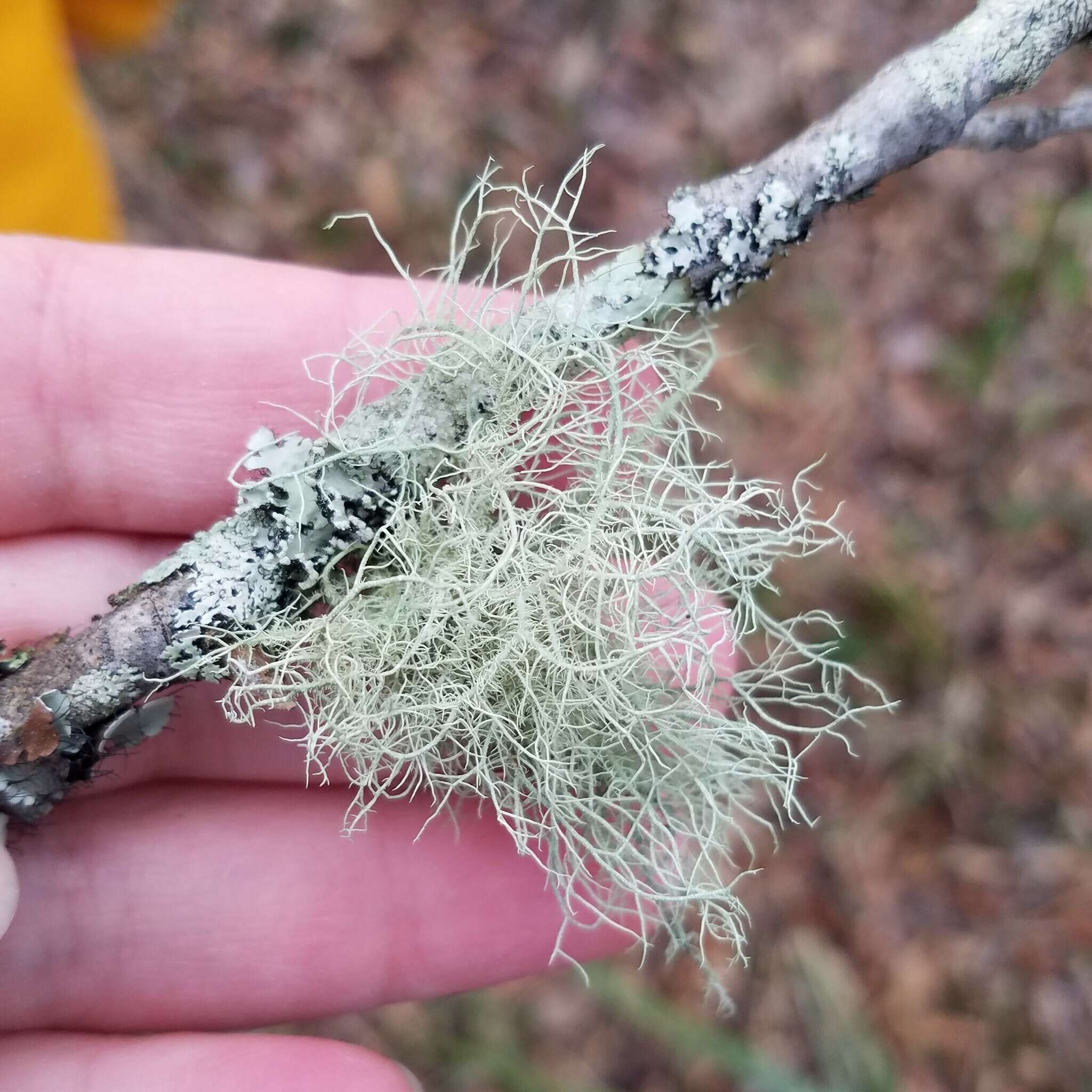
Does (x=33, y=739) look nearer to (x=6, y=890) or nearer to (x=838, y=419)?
(x=6, y=890)

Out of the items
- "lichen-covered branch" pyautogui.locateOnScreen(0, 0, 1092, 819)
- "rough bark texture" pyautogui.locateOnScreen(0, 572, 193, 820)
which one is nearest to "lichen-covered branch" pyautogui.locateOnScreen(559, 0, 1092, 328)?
"lichen-covered branch" pyautogui.locateOnScreen(0, 0, 1092, 819)

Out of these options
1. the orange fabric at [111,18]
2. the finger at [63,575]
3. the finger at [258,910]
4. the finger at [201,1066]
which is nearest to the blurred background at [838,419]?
the orange fabric at [111,18]

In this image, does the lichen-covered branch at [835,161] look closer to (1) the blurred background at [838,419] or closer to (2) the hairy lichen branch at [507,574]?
(2) the hairy lichen branch at [507,574]

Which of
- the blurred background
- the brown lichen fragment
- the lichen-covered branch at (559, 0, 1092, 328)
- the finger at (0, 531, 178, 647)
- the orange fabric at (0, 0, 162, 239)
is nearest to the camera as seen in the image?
the lichen-covered branch at (559, 0, 1092, 328)

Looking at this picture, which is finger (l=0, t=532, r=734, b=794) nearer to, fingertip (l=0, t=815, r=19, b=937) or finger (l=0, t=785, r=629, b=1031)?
finger (l=0, t=785, r=629, b=1031)

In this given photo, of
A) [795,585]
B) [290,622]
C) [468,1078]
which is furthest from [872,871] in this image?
[290,622]

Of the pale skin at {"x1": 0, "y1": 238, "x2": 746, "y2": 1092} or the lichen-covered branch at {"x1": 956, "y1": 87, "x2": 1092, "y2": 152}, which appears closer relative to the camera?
the lichen-covered branch at {"x1": 956, "y1": 87, "x2": 1092, "y2": 152}
